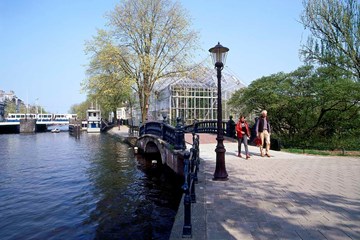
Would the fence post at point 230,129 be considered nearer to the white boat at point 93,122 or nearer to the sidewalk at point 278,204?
the sidewalk at point 278,204

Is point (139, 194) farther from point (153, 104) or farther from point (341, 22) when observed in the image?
point (153, 104)

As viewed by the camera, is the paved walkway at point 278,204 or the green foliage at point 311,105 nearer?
the paved walkway at point 278,204

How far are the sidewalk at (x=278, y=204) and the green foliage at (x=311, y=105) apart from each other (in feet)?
25.4

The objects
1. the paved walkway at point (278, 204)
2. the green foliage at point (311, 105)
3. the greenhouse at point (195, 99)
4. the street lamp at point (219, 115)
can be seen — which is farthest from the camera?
the greenhouse at point (195, 99)

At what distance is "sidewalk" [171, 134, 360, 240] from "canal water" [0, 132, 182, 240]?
1.89 metres

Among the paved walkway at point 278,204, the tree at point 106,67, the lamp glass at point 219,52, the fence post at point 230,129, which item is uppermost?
the tree at point 106,67

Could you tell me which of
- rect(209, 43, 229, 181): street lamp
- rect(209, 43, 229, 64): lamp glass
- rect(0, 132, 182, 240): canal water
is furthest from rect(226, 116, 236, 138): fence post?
rect(209, 43, 229, 64): lamp glass

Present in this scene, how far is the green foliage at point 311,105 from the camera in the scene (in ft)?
50.9

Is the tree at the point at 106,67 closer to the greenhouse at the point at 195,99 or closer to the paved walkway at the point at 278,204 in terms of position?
the greenhouse at the point at 195,99

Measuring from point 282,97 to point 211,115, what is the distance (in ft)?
61.5

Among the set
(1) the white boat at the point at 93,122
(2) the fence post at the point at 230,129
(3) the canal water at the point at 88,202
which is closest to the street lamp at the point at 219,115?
(3) the canal water at the point at 88,202

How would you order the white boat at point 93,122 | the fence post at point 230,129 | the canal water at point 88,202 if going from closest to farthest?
the canal water at point 88,202 → the fence post at point 230,129 → the white boat at point 93,122

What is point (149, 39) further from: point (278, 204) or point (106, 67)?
point (278, 204)

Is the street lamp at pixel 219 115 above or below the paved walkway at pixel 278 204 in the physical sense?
above
